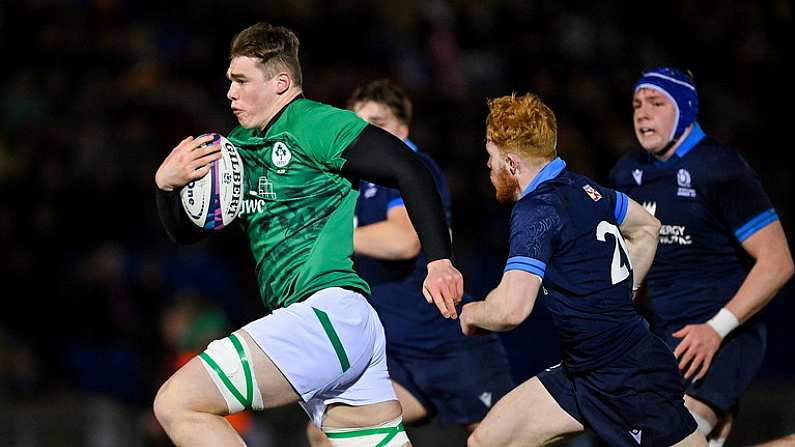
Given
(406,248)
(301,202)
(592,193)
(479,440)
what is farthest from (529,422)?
(301,202)

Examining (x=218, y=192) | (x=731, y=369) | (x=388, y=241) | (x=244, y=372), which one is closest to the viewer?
(x=244, y=372)

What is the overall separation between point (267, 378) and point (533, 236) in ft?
3.74

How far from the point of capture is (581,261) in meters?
4.48

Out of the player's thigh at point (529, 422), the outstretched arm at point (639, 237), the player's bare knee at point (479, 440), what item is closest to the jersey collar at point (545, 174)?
the outstretched arm at point (639, 237)

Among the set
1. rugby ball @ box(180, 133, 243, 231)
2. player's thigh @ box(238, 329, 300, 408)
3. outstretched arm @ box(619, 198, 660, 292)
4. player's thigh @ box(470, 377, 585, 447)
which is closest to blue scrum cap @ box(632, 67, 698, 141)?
outstretched arm @ box(619, 198, 660, 292)

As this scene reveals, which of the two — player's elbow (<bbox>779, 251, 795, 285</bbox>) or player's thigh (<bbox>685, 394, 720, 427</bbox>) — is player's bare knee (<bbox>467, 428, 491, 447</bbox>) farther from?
player's elbow (<bbox>779, 251, 795, 285</bbox>)

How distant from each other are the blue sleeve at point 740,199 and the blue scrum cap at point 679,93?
0.97ft

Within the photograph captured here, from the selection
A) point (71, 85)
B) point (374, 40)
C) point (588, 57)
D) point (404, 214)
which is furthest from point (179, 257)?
point (588, 57)

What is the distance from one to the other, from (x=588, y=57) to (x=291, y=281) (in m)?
8.48

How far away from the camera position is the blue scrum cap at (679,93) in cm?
561

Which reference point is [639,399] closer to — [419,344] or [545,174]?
[545,174]

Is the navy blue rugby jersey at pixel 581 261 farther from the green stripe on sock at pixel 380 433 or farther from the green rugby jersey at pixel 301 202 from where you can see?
the green stripe on sock at pixel 380 433

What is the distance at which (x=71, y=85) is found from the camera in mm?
10906

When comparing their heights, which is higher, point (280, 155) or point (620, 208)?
point (280, 155)
